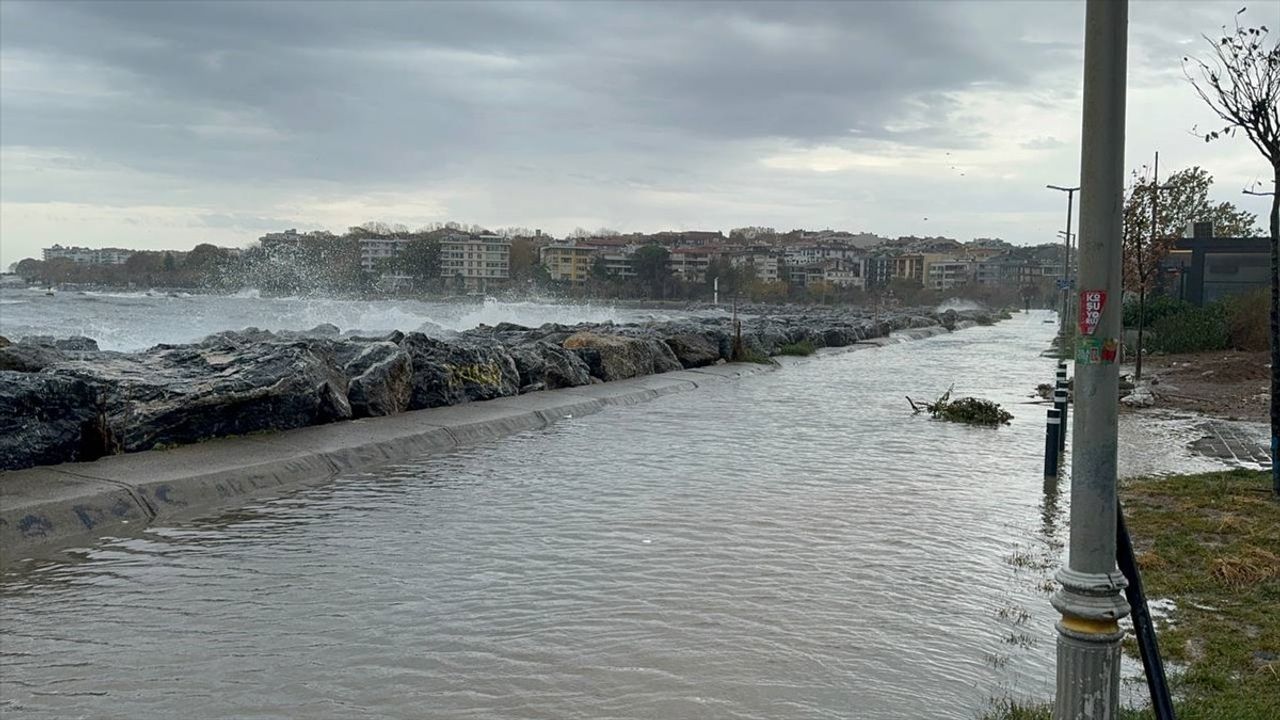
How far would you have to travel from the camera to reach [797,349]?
35.2 metres

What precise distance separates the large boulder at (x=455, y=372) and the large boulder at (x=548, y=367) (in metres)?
0.62

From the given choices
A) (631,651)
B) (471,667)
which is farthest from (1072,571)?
(471,667)

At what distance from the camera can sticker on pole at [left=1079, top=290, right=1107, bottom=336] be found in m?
3.47

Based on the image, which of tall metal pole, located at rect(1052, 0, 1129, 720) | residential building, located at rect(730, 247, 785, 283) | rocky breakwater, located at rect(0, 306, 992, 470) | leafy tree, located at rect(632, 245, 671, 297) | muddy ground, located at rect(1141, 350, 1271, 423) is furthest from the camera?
residential building, located at rect(730, 247, 785, 283)

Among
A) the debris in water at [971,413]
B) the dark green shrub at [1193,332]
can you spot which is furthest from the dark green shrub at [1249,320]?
the debris in water at [971,413]

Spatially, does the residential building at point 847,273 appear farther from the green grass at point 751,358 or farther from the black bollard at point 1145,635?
the black bollard at point 1145,635

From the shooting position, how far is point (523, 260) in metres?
166

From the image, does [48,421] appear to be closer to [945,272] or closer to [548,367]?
[548,367]

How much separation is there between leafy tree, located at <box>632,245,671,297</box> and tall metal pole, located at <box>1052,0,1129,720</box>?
13880cm

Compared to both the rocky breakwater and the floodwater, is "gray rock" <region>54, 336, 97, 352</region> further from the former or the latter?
the floodwater

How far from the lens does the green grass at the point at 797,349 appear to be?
34.8 meters

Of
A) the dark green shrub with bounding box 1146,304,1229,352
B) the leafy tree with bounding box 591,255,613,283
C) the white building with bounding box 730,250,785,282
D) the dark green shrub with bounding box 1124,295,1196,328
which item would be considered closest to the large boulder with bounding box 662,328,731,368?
the dark green shrub with bounding box 1146,304,1229,352

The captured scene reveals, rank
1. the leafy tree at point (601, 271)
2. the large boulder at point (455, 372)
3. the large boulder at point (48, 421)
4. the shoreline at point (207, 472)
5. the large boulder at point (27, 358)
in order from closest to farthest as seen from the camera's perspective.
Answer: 1. the shoreline at point (207, 472)
2. the large boulder at point (48, 421)
3. the large boulder at point (27, 358)
4. the large boulder at point (455, 372)
5. the leafy tree at point (601, 271)

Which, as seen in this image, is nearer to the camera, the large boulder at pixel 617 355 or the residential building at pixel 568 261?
the large boulder at pixel 617 355
